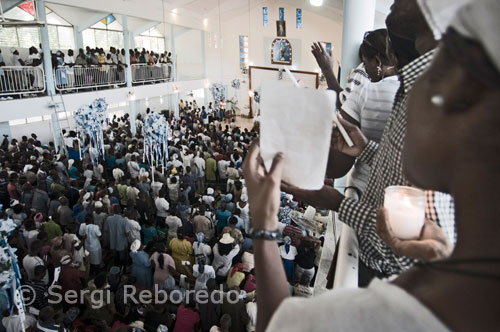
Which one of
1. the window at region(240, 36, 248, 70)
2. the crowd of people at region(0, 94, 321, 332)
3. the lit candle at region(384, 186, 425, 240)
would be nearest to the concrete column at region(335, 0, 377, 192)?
the crowd of people at region(0, 94, 321, 332)

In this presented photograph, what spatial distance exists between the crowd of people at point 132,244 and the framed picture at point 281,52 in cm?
1352

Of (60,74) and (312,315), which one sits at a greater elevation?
(60,74)

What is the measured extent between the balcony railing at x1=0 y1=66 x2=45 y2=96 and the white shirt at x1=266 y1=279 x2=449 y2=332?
1101cm

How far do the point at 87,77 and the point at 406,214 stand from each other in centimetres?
1297

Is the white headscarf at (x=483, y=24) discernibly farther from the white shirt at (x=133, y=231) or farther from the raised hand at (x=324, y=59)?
the white shirt at (x=133, y=231)

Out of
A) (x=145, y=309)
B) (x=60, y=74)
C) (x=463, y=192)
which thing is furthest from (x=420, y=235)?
(x=60, y=74)

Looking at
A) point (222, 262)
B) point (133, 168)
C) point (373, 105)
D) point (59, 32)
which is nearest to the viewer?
point (373, 105)

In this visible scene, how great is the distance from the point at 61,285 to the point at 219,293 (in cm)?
215

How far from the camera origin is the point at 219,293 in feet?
14.9

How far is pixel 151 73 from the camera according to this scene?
15750 millimetres

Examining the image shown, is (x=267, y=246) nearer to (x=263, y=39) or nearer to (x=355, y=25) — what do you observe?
(x=355, y=25)

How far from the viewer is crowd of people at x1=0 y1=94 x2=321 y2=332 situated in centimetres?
445

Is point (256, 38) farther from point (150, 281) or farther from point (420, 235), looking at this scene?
point (420, 235)

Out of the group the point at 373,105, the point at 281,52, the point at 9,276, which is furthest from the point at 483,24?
the point at 281,52
